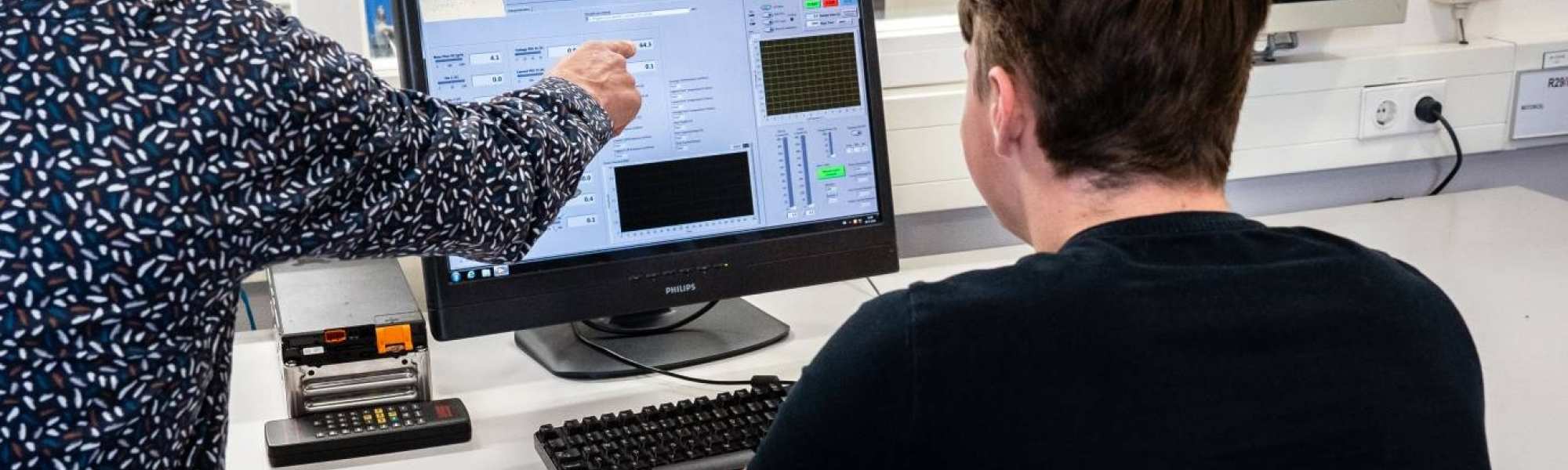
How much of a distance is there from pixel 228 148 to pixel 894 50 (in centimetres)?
109

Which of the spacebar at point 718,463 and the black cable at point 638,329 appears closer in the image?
the spacebar at point 718,463

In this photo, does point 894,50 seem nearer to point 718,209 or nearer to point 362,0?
point 718,209

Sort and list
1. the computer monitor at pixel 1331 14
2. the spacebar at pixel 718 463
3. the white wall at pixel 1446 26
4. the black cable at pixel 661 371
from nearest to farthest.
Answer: the spacebar at pixel 718 463 < the black cable at pixel 661 371 < the computer monitor at pixel 1331 14 < the white wall at pixel 1446 26

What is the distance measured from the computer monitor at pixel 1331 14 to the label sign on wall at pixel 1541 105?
23 cm

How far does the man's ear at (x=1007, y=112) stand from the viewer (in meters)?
0.98

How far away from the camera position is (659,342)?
1549 millimetres

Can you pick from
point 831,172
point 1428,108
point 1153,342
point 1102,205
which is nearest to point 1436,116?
point 1428,108

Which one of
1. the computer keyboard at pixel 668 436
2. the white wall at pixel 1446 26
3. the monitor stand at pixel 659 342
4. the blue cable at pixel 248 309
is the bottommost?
the computer keyboard at pixel 668 436

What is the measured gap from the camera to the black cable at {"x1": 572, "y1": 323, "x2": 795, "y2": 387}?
138 cm

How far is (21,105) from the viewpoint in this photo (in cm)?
77

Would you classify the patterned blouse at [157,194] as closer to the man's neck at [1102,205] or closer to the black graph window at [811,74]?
the man's neck at [1102,205]

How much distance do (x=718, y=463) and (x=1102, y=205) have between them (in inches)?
16.9

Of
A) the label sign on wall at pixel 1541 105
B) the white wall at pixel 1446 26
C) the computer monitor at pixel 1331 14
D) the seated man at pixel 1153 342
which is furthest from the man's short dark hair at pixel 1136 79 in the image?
the label sign on wall at pixel 1541 105

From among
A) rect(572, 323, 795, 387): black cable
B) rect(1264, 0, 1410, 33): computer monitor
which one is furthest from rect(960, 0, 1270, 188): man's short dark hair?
rect(1264, 0, 1410, 33): computer monitor
